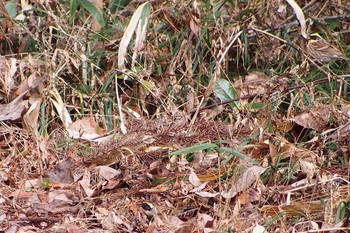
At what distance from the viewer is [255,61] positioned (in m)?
3.93

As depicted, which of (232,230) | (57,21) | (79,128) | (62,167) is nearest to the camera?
(232,230)

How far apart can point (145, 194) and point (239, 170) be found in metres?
0.35

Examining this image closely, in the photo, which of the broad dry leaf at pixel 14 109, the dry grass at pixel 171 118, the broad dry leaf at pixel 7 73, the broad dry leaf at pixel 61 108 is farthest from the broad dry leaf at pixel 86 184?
the broad dry leaf at pixel 7 73

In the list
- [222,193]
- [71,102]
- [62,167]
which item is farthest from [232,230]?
[71,102]

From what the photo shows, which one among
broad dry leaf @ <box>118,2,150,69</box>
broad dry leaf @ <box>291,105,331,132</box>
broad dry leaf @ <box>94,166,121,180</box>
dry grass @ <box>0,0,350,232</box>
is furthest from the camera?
broad dry leaf @ <box>118,2,150,69</box>

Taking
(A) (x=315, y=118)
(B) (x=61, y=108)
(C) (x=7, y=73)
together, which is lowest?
(A) (x=315, y=118)

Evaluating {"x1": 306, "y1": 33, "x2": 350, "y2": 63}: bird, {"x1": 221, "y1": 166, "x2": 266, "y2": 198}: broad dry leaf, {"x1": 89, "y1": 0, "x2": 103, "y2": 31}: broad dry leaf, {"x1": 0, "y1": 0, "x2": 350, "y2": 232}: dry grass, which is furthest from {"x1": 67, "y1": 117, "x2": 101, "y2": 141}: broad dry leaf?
{"x1": 306, "y1": 33, "x2": 350, "y2": 63}: bird

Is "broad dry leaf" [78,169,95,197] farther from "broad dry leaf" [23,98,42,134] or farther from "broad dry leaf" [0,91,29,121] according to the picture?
"broad dry leaf" [0,91,29,121]

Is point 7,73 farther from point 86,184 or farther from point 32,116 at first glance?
point 86,184

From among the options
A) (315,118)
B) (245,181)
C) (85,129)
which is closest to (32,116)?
(85,129)

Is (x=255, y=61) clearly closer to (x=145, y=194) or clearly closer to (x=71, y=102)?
(x=71, y=102)

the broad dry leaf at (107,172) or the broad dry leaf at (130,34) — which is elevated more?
the broad dry leaf at (130,34)

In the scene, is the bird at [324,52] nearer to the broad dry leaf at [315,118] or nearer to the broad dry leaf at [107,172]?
the broad dry leaf at [315,118]

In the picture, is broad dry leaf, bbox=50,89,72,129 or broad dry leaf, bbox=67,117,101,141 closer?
broad dry leaf, bbox=67,117,101,141
